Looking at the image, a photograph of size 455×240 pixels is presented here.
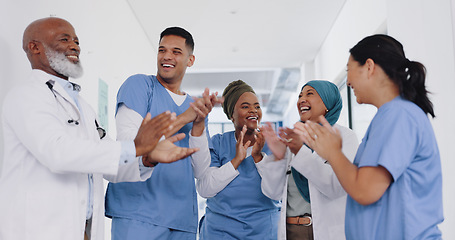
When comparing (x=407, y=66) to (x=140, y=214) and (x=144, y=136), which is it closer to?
(x=144, y=136)

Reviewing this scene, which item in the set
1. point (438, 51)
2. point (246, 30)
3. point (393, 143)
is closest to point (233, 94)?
point (438, 51)

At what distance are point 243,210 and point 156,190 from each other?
71 centimetres

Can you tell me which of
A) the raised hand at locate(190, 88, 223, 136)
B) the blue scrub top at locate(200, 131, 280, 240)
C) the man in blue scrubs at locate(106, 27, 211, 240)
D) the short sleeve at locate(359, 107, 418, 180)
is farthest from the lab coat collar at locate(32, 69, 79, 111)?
the short sleeve at locate(359, 107, 418, 180)

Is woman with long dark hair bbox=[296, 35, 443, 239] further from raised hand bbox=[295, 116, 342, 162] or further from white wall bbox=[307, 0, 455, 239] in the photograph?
white wall bbox=[307, 0, 455, 239]

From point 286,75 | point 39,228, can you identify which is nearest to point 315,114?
point 39,228

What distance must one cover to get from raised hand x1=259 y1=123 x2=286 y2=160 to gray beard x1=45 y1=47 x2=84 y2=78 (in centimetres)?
94

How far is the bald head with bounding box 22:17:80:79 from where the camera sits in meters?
1.79

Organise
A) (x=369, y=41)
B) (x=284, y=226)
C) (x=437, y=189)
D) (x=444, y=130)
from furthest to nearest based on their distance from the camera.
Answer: (x=444, y=130) → (x=284, y=226) → (x=369, y=41) → (x=437, y=189)

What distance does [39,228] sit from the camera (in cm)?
153

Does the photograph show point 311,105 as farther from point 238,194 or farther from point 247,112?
point 238,194

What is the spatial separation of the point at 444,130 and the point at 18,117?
7.45ft

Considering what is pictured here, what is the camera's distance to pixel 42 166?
1557 mm

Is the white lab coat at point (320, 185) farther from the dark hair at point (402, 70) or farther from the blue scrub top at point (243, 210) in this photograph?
the dark hair at point (402, 70)

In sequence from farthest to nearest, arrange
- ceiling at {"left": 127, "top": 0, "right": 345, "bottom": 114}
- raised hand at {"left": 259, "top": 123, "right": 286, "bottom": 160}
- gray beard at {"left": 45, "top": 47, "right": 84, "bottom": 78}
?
ceiling at {"left": 127, "top": 0, "right": 345, "bottom": 114} → raised hand at {"left": 259, "top": 123, "right": 286, "bottom": 160} → gray beard at {"left": 45, "top": 47, "right": 84, "bottom": 78}
